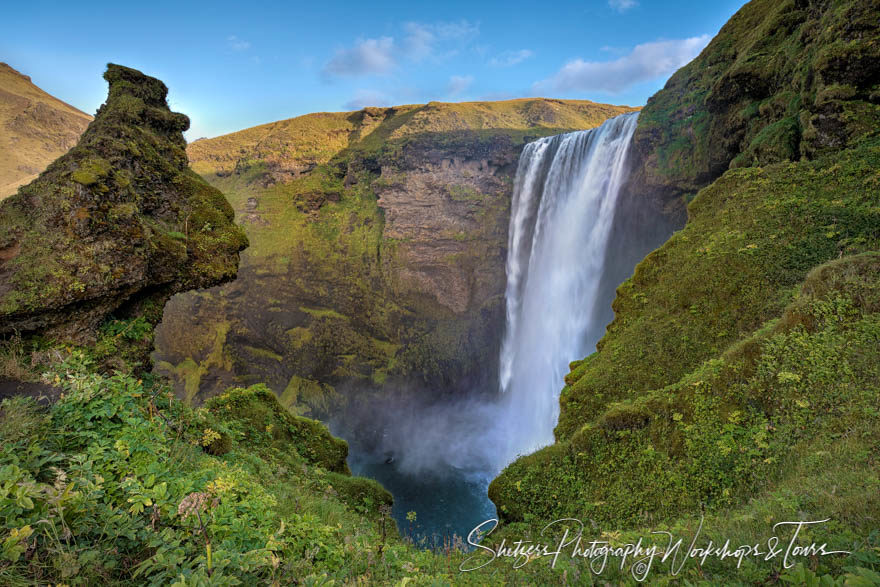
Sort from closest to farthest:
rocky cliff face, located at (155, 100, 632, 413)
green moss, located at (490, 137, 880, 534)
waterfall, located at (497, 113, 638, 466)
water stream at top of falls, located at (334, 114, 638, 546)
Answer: green moss, located at (490, 137, 880, 534) → water stream at top of falls, located at (334, 114, 638, 546) → waterfall, located at (497, 113, 638, 466) → rocky cliff face, located at (155, 100, 632, 413)

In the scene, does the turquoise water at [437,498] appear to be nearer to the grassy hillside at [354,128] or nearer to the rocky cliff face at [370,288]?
the rocky cliff face at [370,288]

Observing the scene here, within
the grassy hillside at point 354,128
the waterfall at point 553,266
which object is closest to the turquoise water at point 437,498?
the waterfall at point 553,266

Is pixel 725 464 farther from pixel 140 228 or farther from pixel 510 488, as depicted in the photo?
pixel 140 228

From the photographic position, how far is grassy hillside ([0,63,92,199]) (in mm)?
29970

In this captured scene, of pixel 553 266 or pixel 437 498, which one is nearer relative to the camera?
pixel 437 498

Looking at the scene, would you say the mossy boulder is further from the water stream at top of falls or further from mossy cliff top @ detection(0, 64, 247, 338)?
the water stream at top of falls

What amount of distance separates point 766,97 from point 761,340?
10364 mm

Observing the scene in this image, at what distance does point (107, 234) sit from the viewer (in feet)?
20.2

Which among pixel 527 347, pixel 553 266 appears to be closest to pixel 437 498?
pixel 527 347

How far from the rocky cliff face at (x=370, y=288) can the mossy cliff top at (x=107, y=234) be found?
82.3 feet

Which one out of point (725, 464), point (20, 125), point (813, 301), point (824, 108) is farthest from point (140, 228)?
point (20, 125)

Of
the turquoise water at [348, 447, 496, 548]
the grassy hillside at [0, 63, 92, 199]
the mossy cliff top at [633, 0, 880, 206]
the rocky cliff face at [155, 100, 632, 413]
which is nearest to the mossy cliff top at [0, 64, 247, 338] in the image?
the mossy cliff top at [633, 0, 880, 206]

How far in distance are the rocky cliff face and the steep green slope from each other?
23295 mm

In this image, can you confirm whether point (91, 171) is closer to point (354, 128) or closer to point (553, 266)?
point (553, 266)
